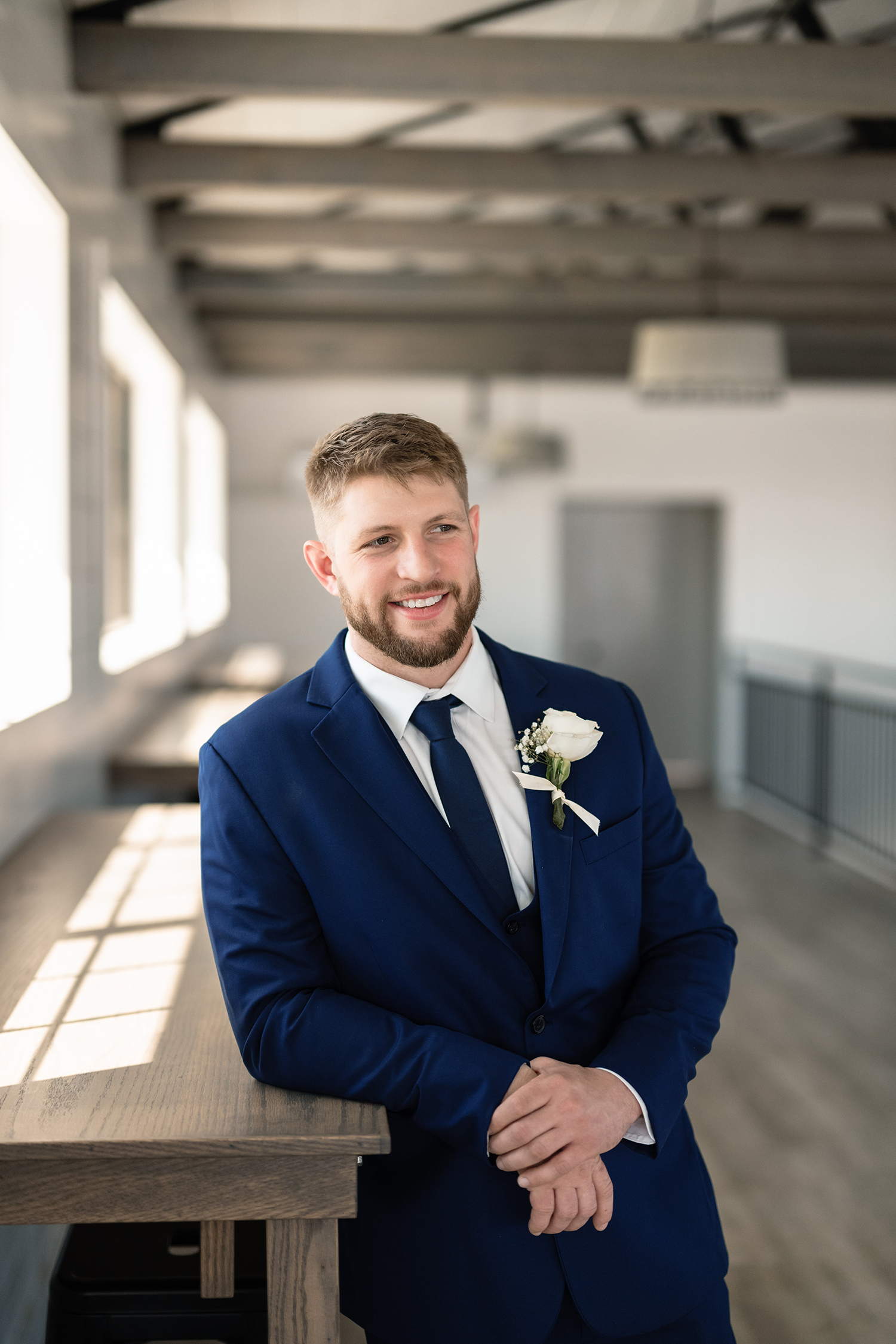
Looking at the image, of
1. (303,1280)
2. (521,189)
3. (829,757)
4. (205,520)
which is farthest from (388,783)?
(205,520)

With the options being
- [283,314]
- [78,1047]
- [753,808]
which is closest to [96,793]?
[78,1047]

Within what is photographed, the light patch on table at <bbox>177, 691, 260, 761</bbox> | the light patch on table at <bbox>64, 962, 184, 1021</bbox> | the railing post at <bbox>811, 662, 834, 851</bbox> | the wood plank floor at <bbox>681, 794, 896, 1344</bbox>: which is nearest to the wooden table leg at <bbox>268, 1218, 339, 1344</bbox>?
the light patch on table at <bbox>64, 962, 184, 1021</bbox>

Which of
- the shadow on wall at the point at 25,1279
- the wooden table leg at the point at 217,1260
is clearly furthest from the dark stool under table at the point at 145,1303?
the shadow on wall at the point at 25,1279

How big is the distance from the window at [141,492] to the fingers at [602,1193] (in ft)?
10.6

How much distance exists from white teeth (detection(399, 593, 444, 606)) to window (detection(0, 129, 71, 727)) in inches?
65.0

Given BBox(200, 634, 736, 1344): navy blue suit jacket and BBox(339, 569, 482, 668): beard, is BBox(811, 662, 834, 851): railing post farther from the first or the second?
BBox(339, 569, 482, 668): beard

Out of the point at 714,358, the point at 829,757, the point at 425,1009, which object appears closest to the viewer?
the point at 425,1009

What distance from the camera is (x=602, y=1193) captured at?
1337mm

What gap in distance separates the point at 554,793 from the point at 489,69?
271 cm

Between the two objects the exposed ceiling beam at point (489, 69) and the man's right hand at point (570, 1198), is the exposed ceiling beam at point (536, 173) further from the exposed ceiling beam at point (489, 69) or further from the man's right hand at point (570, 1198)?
the man's right hand at point (570, 1198)

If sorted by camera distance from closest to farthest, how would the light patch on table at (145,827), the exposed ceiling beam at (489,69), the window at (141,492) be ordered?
the light patch on table at (145,827), the exposed ceiling beam at (489,69), the window at (141,492)

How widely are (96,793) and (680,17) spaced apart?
3.77 m

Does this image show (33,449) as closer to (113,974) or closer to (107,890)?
(107,890)

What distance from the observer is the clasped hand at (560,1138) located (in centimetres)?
129
